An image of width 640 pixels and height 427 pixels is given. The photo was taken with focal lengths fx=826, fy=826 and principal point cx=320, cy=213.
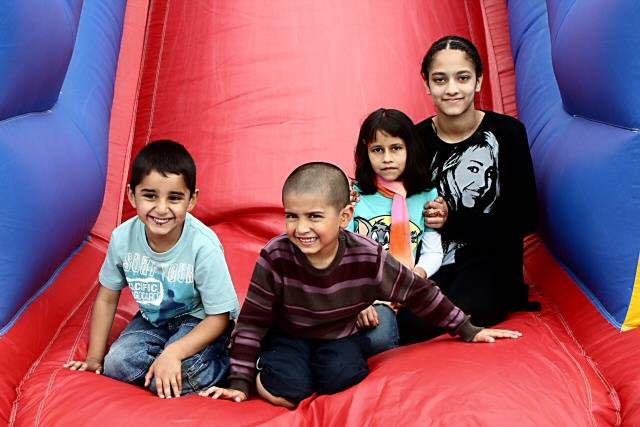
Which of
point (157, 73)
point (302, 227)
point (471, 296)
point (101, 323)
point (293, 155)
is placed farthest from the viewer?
point (157, 73)

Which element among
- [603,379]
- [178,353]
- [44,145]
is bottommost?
[603,379]

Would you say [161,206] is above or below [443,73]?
below

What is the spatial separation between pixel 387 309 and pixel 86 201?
0.74 metres

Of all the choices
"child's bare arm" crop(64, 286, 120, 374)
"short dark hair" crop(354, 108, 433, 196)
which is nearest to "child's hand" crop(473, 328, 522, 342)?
"short dark hair" crop(354, 108, 433, 196)

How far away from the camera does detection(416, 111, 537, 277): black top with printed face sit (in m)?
1.79

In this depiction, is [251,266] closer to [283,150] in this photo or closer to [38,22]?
[283,150]

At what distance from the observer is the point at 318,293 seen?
1.48m

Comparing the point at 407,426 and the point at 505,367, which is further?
the point at 505,367

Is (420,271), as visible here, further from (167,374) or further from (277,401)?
(167,374)

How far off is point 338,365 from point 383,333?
0.69 ft

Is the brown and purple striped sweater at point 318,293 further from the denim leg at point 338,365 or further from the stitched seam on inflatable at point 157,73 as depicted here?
the stitched seam on inflatable at point 157,73

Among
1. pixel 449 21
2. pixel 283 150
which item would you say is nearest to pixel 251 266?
pixel 283 150

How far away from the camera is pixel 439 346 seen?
152 cm

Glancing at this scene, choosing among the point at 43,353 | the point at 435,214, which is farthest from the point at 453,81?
the point at 43,353
